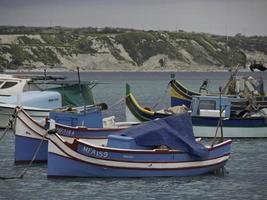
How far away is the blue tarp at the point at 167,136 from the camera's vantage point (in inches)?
1395

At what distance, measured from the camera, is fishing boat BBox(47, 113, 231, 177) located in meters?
34.5

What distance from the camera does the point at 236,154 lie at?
4578 centimetres

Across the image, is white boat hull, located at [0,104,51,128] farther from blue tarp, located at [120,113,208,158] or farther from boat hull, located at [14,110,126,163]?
blue tarp, located at [120,113,208,158]

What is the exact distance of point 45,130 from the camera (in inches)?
1486

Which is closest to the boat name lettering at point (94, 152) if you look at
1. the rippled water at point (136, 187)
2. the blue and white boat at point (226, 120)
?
the rippled water at point (136, 187)

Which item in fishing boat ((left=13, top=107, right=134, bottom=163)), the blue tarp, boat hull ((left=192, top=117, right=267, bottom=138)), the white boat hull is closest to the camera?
the blue tarp

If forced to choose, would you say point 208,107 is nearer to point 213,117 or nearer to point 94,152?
point 213,117

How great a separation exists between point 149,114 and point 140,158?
54.9 feet

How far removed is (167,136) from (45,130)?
18.8 ft

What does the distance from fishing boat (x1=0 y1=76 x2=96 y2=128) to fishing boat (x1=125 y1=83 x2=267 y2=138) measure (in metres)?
5.68

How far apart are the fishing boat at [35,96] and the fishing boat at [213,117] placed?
5.68 m

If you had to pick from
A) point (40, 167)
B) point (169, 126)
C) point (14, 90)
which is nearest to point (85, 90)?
point (14, 90)

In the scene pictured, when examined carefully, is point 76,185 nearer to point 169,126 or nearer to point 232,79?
point 169,126

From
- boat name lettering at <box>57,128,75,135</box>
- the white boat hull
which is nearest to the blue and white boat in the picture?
the white boat hull
